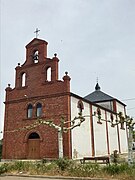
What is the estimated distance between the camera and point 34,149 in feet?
78.8

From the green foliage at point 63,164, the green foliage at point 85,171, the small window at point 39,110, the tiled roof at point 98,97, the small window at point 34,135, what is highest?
the tiled roof at point 98,97

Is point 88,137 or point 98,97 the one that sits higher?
point 98,97

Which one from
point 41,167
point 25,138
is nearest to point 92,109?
point 25,138

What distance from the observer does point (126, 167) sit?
1181 centimetres

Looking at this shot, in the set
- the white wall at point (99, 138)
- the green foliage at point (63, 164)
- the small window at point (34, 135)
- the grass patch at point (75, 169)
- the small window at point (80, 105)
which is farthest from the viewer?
the white wall at point (99, 138)

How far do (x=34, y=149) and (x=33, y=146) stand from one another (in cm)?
33

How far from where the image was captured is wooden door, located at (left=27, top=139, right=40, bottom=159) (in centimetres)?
2377

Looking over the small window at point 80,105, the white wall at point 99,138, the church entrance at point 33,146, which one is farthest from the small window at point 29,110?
the white wall at point 99,138

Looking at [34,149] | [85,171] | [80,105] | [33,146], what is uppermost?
[80,105]

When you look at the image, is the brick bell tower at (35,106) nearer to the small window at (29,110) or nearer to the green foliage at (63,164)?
the small window at (29,110)

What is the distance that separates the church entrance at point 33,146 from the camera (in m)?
23.8

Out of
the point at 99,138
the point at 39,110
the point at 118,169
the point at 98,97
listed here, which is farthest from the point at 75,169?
the point at 98,97

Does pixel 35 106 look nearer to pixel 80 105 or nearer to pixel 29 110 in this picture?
pixel 29 110

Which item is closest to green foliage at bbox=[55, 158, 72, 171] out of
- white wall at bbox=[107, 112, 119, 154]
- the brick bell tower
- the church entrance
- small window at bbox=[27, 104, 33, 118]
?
the brick bell tower
